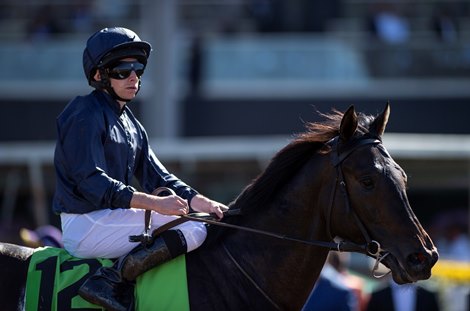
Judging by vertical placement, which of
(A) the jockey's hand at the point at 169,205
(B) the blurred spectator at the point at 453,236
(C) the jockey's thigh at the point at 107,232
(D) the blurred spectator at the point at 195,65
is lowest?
(B) the blurred spectator at the point at 453,236

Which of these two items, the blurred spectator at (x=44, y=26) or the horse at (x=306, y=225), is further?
the blurred spectator at (x=44, y=26)

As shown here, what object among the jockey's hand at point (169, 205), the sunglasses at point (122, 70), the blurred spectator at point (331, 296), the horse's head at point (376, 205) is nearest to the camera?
the horse's head at point (376, 205)

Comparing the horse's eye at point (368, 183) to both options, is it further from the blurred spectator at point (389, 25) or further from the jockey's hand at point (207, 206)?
the blurred spectator at point (389, 25)

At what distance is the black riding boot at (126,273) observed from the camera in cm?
474

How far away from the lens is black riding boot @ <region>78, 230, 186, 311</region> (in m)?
4.74

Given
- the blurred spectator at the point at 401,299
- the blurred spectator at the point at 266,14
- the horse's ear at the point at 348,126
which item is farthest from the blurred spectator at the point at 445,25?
the horse's ear at the point at 348,126

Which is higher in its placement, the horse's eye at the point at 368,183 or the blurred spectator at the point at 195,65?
the horse's eye at the point at 368,183

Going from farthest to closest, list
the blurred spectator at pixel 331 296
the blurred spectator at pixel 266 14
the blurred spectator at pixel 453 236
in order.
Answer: the blurred spectator at pixel 266 14 → the blurred spectator at pixel 453 236 → the blurred spectator at pixel 331 296

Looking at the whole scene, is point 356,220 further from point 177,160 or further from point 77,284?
point 177,160

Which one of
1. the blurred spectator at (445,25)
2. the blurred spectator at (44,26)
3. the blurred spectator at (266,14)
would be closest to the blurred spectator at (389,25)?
the blurred spectator at (445,25)

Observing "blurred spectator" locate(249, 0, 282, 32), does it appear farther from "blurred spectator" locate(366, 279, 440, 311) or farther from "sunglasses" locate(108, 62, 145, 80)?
"sunglasses" locate(108, 62, 145, 80)

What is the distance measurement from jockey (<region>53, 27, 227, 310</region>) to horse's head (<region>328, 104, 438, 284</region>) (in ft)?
2.21

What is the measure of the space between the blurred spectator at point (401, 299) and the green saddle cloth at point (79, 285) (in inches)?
167

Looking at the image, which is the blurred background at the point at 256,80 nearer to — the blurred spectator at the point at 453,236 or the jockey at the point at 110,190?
the blurred spectator at the point at 453,236
